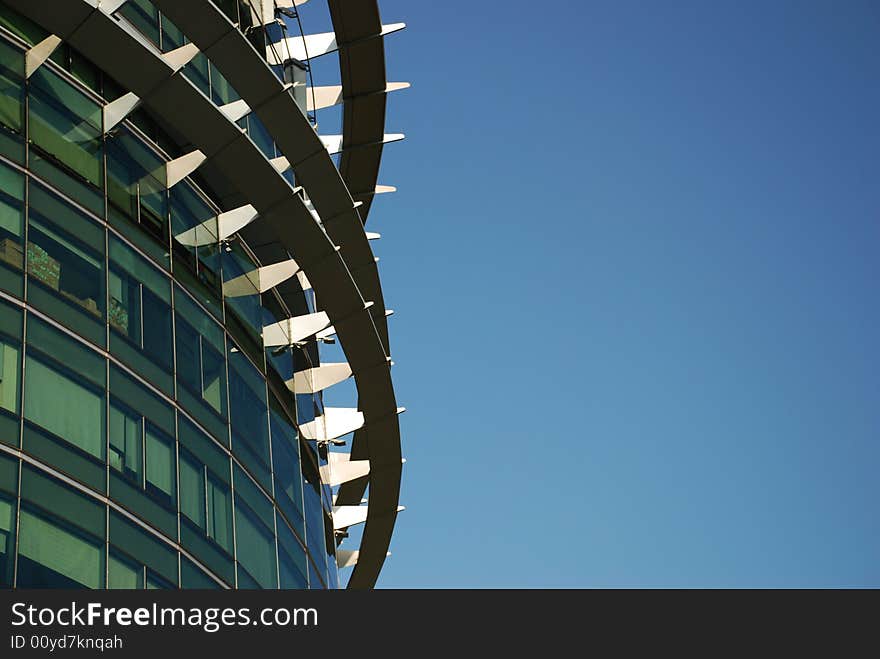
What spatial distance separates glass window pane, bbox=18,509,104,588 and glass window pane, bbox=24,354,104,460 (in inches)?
63.1

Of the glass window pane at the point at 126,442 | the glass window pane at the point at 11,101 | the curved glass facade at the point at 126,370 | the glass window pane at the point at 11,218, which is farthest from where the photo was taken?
the glass window pane at the point at 11,101

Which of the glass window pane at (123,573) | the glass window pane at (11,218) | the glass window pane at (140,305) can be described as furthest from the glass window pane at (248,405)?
the glass window pane at (11,218)

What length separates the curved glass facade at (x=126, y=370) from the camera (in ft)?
74.4

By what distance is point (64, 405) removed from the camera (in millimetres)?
23359

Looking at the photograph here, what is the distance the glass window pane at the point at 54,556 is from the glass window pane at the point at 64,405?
1604 millimetres

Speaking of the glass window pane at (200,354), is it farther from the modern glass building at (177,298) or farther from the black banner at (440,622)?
the black banner at (440,622)

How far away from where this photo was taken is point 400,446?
35.8 m

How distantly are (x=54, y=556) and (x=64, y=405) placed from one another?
262cm

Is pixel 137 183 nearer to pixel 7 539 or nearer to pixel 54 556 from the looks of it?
pixel 54 556

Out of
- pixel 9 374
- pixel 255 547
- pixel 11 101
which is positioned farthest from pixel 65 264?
pixel 255 547

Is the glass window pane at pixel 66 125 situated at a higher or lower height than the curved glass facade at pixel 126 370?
higher

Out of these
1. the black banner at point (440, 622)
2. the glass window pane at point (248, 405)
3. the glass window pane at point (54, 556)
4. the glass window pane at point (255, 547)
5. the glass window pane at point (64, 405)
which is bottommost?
the black banner at point (440, 622)

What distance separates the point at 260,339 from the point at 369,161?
879 centimetres

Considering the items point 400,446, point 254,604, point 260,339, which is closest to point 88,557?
point 254,604
